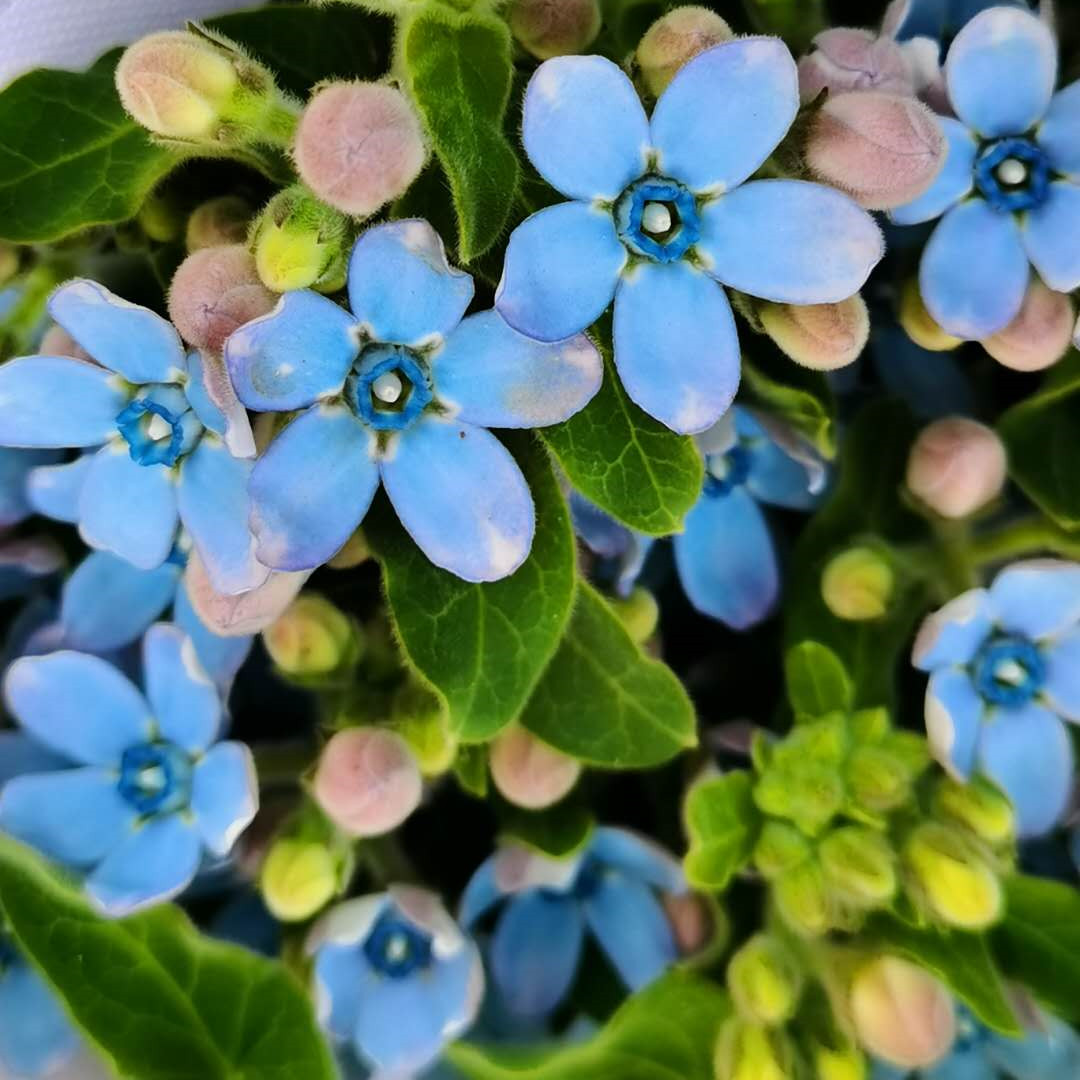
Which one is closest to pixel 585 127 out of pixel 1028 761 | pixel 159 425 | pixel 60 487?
pixel 159 425

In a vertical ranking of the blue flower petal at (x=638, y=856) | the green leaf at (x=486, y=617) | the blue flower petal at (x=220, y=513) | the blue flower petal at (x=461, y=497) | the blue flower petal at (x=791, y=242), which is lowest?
the blue flower petal at (x=638, y=856)

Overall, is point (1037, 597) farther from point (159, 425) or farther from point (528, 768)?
point (159, 425)

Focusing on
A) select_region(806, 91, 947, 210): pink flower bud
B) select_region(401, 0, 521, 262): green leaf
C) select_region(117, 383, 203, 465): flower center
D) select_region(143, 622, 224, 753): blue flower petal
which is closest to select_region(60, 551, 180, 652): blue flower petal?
select_region(143, 622, 224, 753): blue flower petal

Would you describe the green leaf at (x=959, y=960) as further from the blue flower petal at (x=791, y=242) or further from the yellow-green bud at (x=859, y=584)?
the blue flower petal at (x=791, y=242)

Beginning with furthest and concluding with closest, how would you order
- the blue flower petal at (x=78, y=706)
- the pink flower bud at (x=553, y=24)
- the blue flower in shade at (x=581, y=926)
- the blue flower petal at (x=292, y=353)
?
1. the blue flower in shade at (x=581, y=926)
2. the blue flower petal at (x=78, y=706)
3. the pink flower bud at (x=553, y=24)
4. the blue flower petal at (x=292, y=353)

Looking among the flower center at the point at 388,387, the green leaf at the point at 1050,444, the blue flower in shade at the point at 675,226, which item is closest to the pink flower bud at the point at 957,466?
the green leaf at the point at 1050,444

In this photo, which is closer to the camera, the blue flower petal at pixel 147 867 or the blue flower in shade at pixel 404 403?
the blue flower in shade at pixel 404 403
